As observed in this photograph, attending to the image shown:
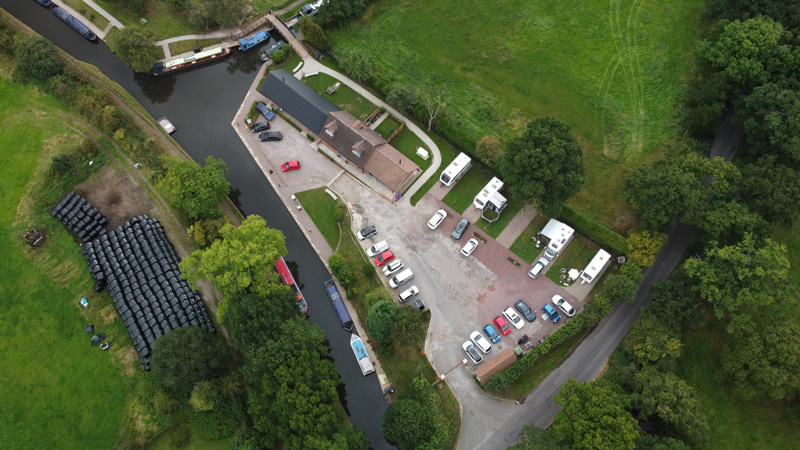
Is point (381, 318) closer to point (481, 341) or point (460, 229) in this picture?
point (481, 341)

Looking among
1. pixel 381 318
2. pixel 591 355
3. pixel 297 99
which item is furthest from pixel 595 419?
pixel 297 99

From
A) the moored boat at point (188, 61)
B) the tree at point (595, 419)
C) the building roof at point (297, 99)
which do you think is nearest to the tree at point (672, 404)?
the tree at point (595, 419)

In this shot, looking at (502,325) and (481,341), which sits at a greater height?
(502,325)

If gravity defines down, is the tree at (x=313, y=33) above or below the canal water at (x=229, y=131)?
above

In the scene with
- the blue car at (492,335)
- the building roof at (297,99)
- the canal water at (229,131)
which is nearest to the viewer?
the blue car at (492,335)

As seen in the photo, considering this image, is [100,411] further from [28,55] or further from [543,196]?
[543,196]

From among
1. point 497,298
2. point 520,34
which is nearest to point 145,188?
point 497,298

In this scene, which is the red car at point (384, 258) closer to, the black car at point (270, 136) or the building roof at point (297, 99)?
the building roof at point (297, 99)
